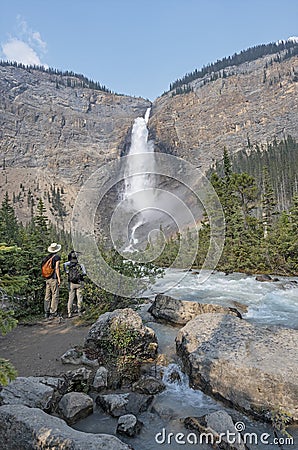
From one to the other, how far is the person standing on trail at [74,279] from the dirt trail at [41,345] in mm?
534

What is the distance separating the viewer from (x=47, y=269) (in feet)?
29.9

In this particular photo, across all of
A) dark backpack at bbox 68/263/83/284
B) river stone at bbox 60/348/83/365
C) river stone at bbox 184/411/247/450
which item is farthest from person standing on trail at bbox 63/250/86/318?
river stone at bbox 184/411/247/450

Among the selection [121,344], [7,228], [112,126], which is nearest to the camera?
[121,344]

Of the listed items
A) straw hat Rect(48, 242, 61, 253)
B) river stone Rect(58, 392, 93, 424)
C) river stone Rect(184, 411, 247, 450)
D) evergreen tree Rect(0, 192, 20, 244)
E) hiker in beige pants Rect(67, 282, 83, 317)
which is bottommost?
river stone Rect(184, 411, 247, 450)

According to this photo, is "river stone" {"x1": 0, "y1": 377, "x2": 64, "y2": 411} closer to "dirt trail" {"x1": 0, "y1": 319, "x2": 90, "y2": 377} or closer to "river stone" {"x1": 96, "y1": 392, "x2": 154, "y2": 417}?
"dirt trail" {"x1": 0, "y1": 319, "x2": 90, "y2": 377}

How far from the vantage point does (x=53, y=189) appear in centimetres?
10419

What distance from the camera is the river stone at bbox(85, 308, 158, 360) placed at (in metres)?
7.08

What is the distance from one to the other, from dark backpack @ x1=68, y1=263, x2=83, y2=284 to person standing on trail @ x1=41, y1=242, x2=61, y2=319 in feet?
1.17

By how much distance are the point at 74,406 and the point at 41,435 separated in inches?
50.4

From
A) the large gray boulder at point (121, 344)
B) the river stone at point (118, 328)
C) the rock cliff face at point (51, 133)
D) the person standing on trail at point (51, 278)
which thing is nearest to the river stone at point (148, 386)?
the large gray boulder at point (121, 344)

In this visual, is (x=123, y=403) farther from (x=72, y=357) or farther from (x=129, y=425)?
(x=72, y=357)

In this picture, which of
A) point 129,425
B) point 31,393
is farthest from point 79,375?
point 129,425

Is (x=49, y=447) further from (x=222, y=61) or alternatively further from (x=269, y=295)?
(x=222, y=61)

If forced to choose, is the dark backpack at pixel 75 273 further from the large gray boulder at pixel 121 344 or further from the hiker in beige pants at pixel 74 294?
the large gray boulder at pixel 121 344
